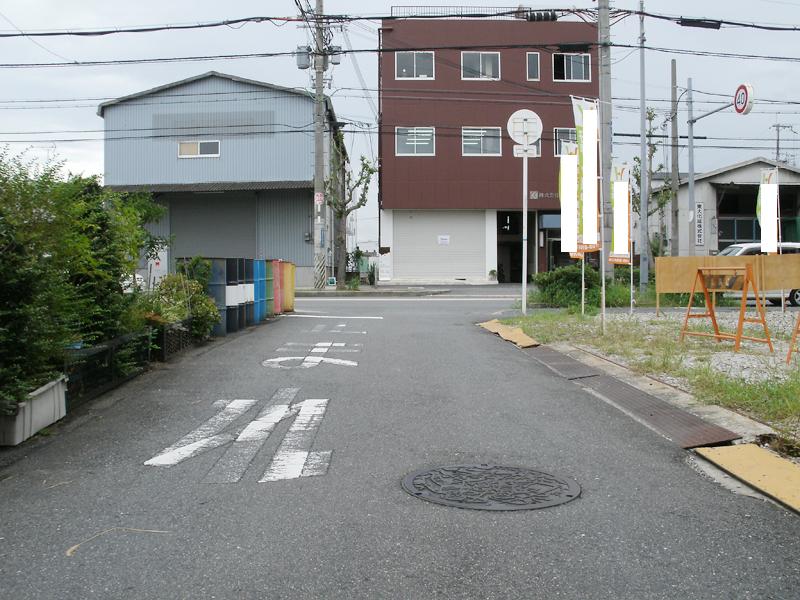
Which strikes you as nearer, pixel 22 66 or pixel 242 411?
pixel 242 411

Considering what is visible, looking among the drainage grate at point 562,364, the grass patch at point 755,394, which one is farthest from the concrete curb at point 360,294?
the grass patch at point 755,394

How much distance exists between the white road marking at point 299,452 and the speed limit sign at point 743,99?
20573 millimetres

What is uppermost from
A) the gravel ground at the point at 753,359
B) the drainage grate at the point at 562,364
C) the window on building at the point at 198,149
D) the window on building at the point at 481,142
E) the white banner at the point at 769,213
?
the window on building at the point at 481,142

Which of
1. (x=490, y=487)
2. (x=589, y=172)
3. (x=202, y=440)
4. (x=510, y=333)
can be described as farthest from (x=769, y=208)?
(x=202, y=440)

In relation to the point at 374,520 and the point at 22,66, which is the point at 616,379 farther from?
the point at 22,66

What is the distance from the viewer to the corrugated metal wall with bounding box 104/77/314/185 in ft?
109

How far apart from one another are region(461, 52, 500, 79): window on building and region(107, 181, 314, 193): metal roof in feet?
34.2

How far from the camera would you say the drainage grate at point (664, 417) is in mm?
5785

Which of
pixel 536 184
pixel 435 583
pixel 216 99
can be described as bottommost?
pixel 435 583

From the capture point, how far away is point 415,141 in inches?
1433

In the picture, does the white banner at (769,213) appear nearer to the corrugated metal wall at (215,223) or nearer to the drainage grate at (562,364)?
the drainage grate at (562,364)

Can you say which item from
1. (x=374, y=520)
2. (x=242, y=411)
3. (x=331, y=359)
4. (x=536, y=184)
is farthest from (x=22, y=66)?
(x=536, y=184)

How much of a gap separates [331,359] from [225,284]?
11.7 feet

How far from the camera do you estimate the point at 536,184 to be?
3669 cm
